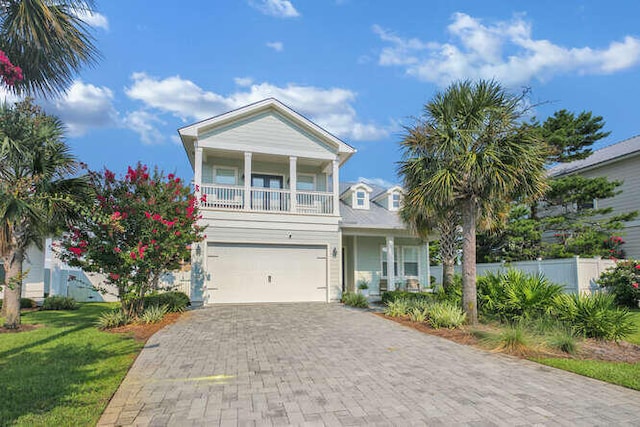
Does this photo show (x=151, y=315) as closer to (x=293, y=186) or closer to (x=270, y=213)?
(x=270, y=213)

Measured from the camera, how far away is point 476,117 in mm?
9500

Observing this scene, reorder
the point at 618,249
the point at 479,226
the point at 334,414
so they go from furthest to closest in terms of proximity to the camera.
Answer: the point at 618,249, the point at 479,226, the point at 334,414

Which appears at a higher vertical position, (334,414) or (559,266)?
(559,266)

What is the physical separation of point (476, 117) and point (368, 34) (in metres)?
7.88

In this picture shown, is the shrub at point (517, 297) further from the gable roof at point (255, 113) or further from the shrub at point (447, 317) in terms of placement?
the gable roof at point (255, 113)

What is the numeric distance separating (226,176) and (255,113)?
316 centimetres

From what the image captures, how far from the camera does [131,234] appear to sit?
10039 mm

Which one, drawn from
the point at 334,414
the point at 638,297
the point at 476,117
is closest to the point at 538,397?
the point at 334,414

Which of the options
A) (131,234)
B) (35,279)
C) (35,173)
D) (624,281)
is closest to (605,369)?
(624,281)

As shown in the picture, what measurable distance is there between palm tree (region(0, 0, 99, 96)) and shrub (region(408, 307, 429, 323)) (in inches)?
373

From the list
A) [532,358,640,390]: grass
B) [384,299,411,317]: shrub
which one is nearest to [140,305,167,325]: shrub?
[384,299,411,317]: shrub

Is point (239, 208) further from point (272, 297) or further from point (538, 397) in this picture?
point (538, 397)

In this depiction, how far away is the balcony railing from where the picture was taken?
14.9m

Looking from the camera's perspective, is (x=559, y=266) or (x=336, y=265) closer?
(x=559, y=266)
